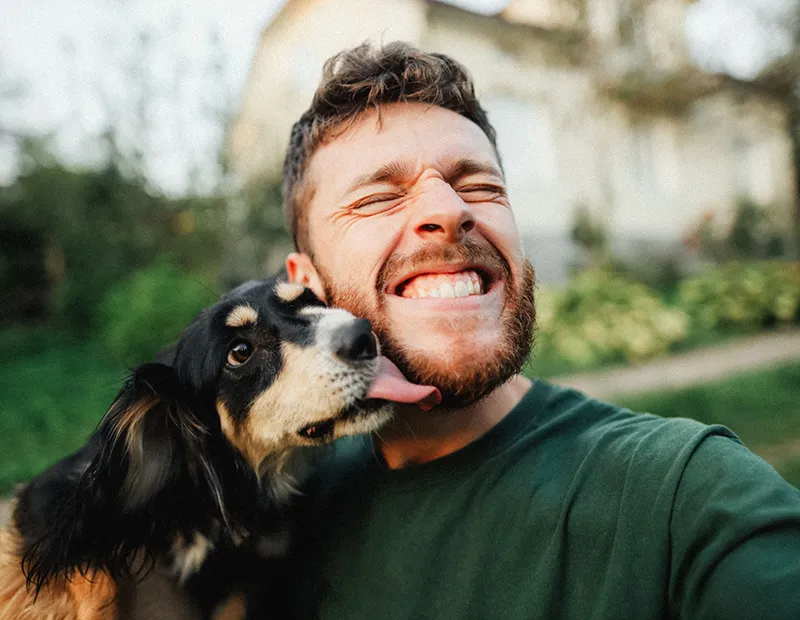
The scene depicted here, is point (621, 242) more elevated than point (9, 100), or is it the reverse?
point (9, 100)

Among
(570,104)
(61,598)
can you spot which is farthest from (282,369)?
(570,104)

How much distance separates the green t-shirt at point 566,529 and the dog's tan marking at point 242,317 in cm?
73

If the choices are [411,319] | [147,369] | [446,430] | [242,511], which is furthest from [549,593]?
[147,369]

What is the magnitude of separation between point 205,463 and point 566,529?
1.28m

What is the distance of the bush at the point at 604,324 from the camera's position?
25.3ft

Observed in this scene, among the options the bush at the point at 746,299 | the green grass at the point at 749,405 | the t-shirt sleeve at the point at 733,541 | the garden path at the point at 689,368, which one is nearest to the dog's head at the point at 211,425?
the t-shirt sleeve at the point at 733,541

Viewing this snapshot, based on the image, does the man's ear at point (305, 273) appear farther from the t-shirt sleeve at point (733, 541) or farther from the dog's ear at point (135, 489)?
the t-shirt sleeve at point (733, 541)

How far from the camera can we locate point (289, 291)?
2230 mm

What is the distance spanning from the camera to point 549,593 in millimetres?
1207

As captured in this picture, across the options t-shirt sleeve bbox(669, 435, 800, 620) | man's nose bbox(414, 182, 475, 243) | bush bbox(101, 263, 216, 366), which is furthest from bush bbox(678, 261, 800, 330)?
t-shirt sleeve bbox(669, 435, 800, 620)

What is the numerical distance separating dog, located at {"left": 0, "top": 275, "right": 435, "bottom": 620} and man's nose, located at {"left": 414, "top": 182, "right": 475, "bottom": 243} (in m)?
0.37

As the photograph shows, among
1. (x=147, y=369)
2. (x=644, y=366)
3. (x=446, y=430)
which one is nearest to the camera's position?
(x=446, y=430)

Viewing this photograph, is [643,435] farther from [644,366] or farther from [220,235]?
[220,235]

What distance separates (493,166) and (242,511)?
1569mm
